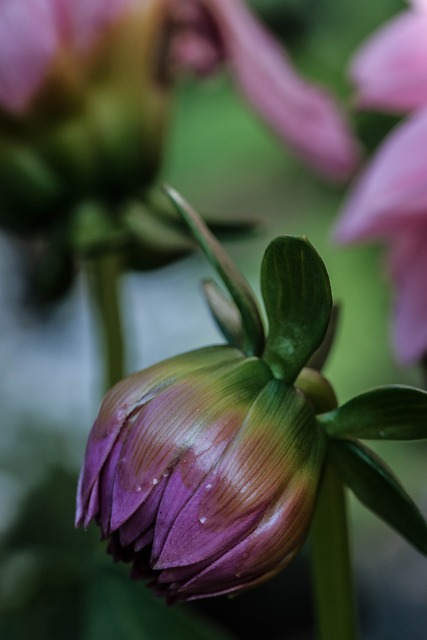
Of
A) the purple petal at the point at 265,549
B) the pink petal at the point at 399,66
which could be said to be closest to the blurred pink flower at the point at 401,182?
the pink petal at the point at 399,66

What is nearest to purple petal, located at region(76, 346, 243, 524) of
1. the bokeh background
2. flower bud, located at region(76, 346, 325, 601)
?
flower bud, located at region(76, 346, 325, 601)

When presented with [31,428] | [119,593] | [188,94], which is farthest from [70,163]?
[188,94]

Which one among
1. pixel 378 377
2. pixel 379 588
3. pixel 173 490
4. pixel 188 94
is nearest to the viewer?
pixel 173 490

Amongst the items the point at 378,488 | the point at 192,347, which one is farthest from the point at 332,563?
the point at 192,347

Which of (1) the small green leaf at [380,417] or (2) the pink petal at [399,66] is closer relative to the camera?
(1) the small green leaf at [380,417]

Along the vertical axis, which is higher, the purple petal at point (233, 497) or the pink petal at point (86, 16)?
the pink petal at point (86, 16)

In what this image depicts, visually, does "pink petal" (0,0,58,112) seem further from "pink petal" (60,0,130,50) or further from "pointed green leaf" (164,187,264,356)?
"pointed green leaf" (164,187,264,356)

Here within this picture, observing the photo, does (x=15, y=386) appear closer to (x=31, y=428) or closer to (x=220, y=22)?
(x=31, y=428)

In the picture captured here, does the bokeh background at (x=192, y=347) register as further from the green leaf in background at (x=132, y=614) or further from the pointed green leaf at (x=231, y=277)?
the pointed green leaf at (x=231, y=277)
